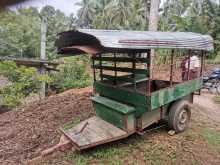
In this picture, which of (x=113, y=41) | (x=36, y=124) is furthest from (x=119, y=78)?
(x=36, y=124)

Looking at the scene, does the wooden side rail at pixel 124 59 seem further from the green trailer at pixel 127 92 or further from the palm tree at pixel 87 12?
the palm tree at pixel 87 12

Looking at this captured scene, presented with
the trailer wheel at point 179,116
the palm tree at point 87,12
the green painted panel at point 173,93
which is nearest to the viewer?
the green painted panel at point 173,93

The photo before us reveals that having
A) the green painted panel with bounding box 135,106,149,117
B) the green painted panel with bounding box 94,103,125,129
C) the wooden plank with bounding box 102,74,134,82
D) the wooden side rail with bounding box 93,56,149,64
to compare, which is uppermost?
the wooden side rail with bounding box 93,56,149,64

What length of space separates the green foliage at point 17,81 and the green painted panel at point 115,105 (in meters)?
5.39

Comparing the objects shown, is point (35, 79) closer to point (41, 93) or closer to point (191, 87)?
point (41, 93)

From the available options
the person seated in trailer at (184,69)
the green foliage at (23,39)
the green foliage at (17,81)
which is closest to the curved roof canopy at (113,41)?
the person seated in trailer at (184,69)

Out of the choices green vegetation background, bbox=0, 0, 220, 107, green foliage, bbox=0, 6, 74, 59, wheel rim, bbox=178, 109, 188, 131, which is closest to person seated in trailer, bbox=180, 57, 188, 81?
wheel rim, bbox=178, 109, 188, 131

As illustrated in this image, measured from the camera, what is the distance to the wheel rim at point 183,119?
17.7ft

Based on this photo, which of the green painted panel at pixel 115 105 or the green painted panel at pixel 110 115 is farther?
the green painted panel at pixel 110 115

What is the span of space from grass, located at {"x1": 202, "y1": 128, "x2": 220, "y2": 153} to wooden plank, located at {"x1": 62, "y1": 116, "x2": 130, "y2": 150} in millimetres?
1817

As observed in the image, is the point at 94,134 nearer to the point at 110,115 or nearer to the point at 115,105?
the point at 110,115

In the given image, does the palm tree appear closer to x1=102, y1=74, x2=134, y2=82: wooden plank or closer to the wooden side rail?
x1=102, y1=74, x2=134, y2=82: wooden plank

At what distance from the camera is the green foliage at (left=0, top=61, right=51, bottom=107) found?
984 centimetres

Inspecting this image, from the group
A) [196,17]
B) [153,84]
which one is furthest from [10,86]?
[196,17]
